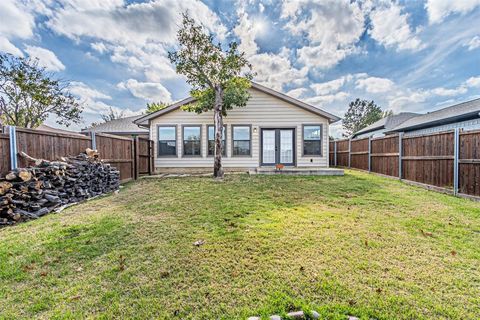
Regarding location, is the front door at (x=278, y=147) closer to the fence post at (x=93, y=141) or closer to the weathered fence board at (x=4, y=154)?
the fence post at (x=93, y=141)

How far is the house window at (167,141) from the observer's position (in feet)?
36.9

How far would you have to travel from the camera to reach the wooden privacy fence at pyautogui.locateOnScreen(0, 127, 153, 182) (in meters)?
4.39

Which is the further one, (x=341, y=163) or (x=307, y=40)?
(x=341, y=163)

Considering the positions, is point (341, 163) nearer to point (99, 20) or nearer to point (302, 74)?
point (302, 74)

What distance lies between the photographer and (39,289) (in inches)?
81.8

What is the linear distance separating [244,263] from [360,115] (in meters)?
43.9

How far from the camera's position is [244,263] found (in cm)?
242

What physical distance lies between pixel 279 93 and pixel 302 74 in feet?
16.4

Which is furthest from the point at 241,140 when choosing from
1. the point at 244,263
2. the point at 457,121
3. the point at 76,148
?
the point at 457,121

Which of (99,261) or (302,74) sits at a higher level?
(302,74)

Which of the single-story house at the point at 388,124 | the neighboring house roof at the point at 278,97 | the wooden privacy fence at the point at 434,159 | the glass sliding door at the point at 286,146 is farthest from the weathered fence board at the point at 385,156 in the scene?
the single-story house at the point at 388,124

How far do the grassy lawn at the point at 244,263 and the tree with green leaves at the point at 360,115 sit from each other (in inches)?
1497

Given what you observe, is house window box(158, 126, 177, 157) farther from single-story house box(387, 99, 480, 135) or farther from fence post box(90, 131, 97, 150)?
single-story house box(387, 99, 480, 135)

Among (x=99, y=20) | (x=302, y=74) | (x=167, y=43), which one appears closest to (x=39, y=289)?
(x=167, y=43)
